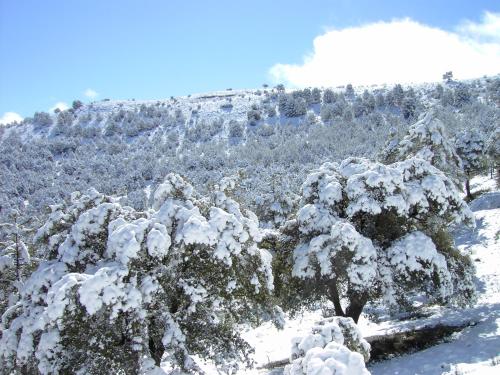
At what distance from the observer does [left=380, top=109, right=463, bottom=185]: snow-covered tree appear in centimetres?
2753

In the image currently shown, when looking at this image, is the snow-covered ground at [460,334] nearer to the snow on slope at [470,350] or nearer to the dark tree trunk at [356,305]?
the snow on slope at [470,350]

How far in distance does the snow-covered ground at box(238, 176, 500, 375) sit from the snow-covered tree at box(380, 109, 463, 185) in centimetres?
640

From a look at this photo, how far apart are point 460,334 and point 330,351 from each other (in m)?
10.5

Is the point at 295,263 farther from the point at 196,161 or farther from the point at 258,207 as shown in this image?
the point at 196,161

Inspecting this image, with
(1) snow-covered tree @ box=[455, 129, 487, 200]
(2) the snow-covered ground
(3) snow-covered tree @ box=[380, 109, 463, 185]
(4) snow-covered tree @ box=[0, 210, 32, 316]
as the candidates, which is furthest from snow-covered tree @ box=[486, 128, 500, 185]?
(4) snow-covered tree @ box=[0, 210, 32, 316]

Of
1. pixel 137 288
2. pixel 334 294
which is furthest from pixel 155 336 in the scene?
pixel 334 294

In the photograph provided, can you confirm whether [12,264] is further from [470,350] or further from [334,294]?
[470,350]

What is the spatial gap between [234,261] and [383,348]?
24.2 feet

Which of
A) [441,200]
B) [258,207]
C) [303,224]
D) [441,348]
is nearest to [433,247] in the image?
[441,200]

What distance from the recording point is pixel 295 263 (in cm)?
1764

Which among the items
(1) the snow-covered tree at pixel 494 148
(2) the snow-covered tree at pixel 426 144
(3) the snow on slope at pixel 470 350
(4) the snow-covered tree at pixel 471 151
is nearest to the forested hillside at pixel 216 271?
(3) the snow on slope at pixel 470 350

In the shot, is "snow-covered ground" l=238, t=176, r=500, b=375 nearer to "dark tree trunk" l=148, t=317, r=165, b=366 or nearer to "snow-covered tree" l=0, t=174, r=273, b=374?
"snow-covered tree" l=0, t=174, r=273, b=374

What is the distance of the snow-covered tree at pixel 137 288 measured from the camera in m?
12.4

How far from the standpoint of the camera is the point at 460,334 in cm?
1591
